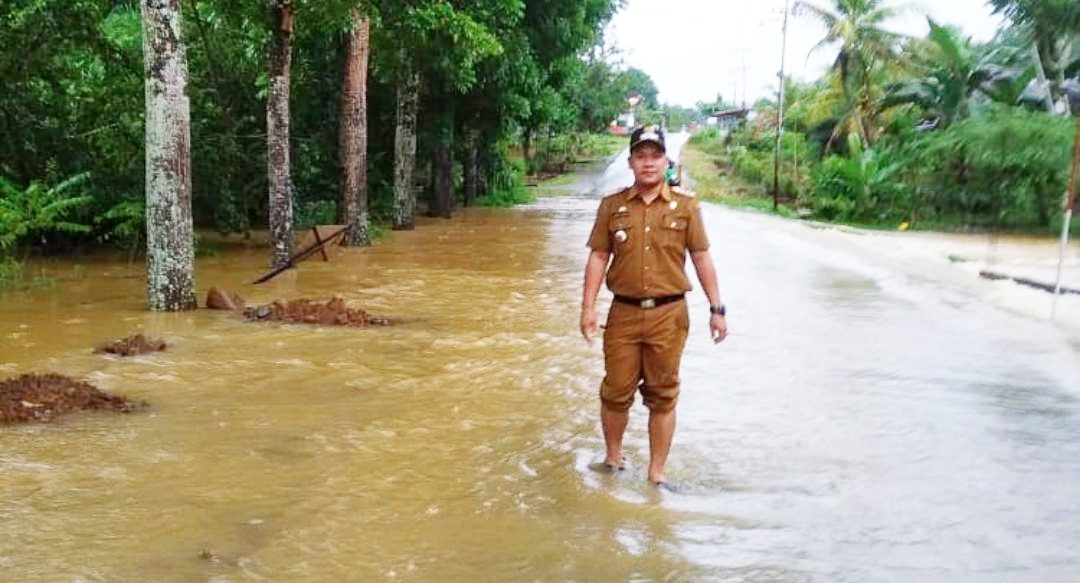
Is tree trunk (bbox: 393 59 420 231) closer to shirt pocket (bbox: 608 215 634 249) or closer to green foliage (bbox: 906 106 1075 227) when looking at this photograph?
green foliage (bbox: 906 106 1075 227)

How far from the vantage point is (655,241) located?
522 centimetres

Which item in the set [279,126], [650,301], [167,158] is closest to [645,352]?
[650,301]

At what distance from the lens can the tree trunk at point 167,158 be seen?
984cm

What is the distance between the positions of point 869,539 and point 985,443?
213 centimetres

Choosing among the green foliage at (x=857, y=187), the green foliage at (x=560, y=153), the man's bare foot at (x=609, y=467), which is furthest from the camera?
the green foliage at (x=560, y=153)

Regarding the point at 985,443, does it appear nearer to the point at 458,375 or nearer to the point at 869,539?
the point at 869,539

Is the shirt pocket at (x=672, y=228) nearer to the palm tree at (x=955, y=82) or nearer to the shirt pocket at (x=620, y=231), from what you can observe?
the shirt pocket at (x=620, y=231)

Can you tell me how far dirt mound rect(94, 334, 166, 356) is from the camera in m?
8.41

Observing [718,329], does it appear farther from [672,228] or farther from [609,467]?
[609,467]

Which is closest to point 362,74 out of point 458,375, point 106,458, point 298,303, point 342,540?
point 298,303

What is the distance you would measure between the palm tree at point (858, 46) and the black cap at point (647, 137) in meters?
33.1

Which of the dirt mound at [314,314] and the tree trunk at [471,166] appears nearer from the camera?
the dirt mound at [314,314]

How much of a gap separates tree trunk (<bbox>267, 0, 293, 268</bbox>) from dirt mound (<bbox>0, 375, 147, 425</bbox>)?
22.9 feet

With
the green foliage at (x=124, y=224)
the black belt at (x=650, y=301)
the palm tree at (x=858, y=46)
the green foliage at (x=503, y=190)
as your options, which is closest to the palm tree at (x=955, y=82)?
the palm tree at (x=858, y=46)
